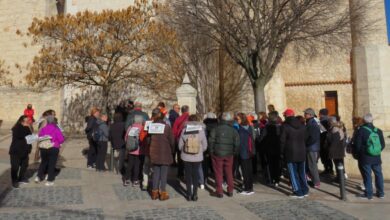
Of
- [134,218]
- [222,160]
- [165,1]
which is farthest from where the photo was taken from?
[165,1]

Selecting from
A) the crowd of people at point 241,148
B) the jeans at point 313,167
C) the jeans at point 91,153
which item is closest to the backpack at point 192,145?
the crowd of people at point 241,148

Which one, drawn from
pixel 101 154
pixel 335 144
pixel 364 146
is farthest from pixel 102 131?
pixel 364 146

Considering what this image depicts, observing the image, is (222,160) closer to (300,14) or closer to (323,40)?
(300,14)

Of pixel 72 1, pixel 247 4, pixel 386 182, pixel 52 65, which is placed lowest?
pixel 386 182

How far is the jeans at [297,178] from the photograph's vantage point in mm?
6395

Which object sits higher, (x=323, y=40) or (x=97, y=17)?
(x=97, y=17)

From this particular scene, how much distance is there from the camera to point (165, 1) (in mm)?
19453

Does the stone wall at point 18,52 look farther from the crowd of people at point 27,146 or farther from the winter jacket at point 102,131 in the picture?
the crowd of people at point 27,146

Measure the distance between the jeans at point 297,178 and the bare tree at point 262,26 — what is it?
25.0ft

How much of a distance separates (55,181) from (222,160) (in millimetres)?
4028

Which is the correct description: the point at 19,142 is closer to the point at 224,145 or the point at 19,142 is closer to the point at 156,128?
the point at 156,128

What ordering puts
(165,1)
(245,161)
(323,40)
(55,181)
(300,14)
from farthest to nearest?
(165,1) < (323,40) < (300,14) < (55,181) < (245,161)

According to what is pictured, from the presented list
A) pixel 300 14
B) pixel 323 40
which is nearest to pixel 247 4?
pixel 300 14

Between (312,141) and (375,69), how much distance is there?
692 inches
